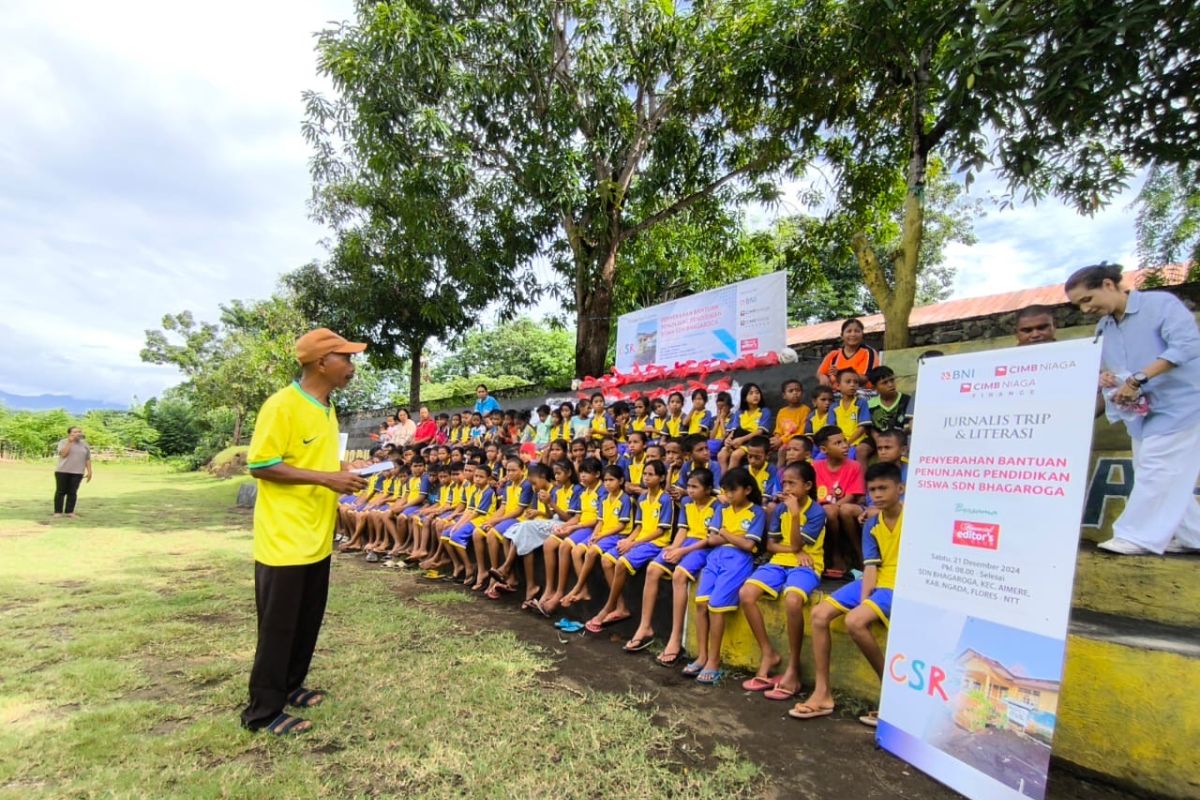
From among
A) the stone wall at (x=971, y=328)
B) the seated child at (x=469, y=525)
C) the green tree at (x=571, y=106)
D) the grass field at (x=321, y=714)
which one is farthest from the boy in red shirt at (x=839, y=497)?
the green tree at (x=571, y=106)

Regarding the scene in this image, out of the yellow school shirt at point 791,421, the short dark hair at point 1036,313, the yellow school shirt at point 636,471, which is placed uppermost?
the short dark hair at point 1036,313

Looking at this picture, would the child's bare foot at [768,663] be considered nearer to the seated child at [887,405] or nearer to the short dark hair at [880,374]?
the seated child at [887,405]

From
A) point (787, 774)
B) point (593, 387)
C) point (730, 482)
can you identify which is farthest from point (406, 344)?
point (787, 774)

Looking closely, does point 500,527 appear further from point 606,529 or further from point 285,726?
point 285,726

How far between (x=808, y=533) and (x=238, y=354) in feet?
83.5

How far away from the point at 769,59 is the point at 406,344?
1105cm

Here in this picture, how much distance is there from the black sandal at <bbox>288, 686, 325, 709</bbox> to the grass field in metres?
0.07

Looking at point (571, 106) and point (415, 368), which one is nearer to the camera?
point (571, 106)

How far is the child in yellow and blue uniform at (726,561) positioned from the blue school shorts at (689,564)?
8 centimetres

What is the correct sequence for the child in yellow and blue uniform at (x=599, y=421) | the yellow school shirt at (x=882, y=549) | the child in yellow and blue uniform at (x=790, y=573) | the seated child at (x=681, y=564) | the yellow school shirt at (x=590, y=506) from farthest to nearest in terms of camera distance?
the child in yellow and blue uniform at (x=599, y=421), the yellow school shirt at (x=590, y=506), the seated child at (x=681, y=564), the child in yellow and blue uniform at (x=790, y=573), the yellow school shirt at (x=882, y=549)

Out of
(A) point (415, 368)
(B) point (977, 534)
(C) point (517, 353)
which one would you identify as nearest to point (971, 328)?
(B) point (977, 534)

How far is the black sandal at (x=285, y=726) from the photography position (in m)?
2.82

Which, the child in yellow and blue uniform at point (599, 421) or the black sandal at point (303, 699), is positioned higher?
the child in yellow and blue uniform at point (599, 421)

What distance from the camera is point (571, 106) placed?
396 inches
